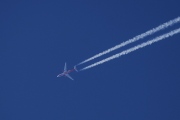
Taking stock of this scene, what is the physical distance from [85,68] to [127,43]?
4998 millimetres

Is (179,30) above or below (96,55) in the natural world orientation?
below

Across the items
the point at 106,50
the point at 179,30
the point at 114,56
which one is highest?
the point at 106,50

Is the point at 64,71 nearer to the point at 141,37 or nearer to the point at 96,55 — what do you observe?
the point at 96,55

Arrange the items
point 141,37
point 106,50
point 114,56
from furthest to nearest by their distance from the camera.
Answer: point 106,50, point 114,56, point 141,37

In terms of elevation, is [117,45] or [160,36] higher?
[117,45]

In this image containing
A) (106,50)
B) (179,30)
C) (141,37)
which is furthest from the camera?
(106,50)

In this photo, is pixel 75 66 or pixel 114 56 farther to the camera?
pixel 75 66

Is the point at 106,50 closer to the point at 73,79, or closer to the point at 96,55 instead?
the point at 96,55

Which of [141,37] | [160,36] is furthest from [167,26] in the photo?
[141,37]

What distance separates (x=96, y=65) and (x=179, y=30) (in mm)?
8737

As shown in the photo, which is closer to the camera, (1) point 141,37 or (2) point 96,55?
(1) point 141,37

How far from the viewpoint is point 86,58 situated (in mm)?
25844

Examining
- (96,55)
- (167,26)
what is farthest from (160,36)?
(96,55)

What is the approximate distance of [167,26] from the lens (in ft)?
64.3
